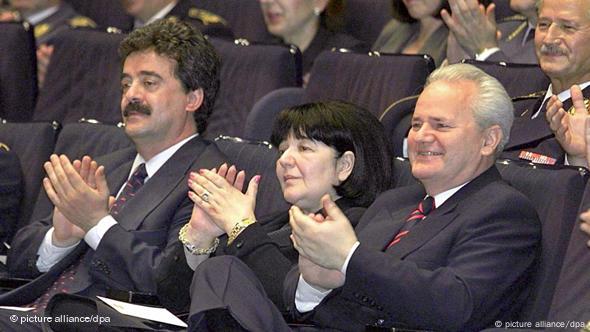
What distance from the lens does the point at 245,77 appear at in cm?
436

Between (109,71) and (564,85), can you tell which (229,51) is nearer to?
(109,71)

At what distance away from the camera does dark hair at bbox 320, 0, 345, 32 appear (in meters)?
4.98

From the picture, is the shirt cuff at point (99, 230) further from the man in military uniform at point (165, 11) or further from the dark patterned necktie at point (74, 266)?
the man in military uniform at point (165, 11)

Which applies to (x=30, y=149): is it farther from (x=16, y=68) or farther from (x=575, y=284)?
(x=575, y=284)

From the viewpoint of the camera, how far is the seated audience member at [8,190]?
3.85 metres

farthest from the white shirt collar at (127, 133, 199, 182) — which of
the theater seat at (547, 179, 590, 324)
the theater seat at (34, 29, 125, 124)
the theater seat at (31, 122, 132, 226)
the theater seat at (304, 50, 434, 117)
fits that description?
the theater seat at (547, 179, 590, 324)

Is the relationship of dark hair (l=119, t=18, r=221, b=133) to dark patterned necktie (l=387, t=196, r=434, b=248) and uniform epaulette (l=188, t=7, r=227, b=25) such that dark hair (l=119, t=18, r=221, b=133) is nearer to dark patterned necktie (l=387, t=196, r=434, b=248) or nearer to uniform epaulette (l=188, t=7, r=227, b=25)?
dark patterned necktie (l=387, t=196, r=434, b=248)

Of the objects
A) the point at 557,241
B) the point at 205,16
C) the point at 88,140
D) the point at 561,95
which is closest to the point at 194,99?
the point at 88,140

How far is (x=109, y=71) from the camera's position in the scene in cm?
473

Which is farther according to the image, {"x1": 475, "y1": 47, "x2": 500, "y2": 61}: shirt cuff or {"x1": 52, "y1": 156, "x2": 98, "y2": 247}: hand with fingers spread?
{"x1": 475, "y1": 47, "x2": 500, "y2": 61}: shirt cuff

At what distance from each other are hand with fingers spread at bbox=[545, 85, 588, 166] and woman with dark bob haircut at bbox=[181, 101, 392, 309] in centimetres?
42

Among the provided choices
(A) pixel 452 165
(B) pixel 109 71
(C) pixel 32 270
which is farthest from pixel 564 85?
(B) pixel 109 71

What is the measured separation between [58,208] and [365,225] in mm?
852

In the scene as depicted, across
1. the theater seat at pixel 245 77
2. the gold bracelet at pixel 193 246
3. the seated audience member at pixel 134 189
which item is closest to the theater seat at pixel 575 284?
the gold bracelet at pixel 193 246
